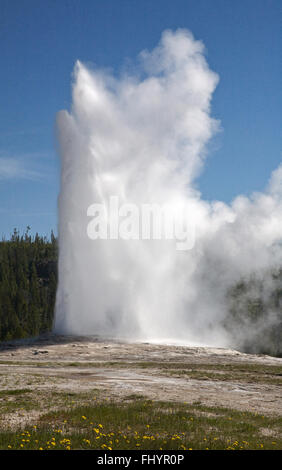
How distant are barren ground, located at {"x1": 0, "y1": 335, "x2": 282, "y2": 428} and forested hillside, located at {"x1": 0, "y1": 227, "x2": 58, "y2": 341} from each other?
4852 cm

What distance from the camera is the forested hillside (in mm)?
102287

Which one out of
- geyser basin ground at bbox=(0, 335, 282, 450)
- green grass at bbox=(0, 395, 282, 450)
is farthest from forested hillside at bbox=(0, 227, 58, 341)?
green grass at bbox=(0, 395, 282, 450)

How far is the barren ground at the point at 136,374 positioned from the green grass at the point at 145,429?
140 cm

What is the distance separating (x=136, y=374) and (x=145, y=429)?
1336 centimetres

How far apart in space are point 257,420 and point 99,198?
41029 millimetres

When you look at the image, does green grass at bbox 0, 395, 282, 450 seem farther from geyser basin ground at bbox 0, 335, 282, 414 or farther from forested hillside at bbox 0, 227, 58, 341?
forested hillside at bbox 0, 227, 58, 341

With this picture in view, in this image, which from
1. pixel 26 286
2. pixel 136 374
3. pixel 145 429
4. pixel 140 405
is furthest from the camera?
pixel 26 286

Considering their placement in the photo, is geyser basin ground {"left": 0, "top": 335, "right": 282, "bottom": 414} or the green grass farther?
geyser basin ground {"left": 0, "top": 335, "right": 282, "bottom": 414}

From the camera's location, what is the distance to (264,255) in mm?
96750

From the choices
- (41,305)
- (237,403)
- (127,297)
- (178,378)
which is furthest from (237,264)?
(237,403)

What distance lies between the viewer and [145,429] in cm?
1210

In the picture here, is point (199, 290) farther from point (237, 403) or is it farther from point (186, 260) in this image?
point (237, 403)

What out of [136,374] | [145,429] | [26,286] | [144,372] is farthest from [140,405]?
[26,286]

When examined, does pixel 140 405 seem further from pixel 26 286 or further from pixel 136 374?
pixel 26 286
